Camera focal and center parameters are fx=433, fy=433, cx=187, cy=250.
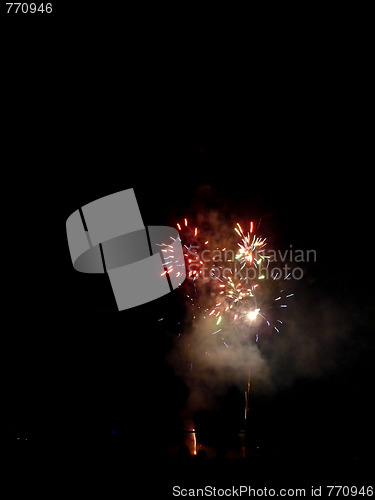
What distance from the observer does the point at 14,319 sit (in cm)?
548

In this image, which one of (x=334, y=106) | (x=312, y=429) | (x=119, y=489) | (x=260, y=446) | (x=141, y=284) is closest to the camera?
(x=119, y=489)

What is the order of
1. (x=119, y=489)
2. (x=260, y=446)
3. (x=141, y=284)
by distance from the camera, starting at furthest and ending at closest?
(x=260, y=446)
(x=141, y=284)
(x=119, y=489)

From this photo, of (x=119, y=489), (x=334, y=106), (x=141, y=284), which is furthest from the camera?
(x=334, y=106)

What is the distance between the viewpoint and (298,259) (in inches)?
218

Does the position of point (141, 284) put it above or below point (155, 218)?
below

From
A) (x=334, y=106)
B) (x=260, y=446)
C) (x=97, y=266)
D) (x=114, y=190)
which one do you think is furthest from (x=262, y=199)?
(x=260, y=446)

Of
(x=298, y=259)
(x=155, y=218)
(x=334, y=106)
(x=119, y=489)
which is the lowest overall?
(x=119, y=489)

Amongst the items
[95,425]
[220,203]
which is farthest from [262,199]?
[95,425]

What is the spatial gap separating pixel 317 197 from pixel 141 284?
260cm

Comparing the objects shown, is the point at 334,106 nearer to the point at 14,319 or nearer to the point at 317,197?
the point at 317,197

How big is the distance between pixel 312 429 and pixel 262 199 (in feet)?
9.35

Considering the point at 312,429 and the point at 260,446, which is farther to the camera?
the point at 312,429

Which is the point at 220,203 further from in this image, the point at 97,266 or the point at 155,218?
the point at 97,266

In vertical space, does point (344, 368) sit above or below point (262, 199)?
below
